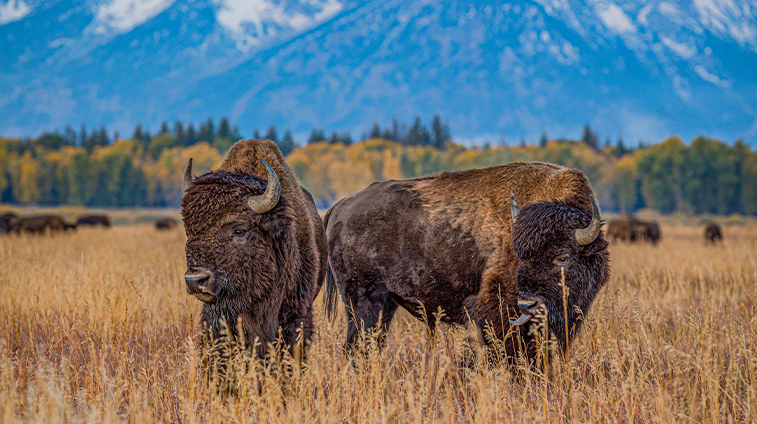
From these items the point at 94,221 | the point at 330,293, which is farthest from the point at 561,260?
the point at 94,221

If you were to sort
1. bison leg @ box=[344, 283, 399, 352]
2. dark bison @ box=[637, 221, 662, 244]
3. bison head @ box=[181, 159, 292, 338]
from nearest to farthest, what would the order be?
bison head @ box=[181, 159, 292, 338] → bison leg @ box=[344, 283, 399, 352] → dark bison @ box=[637, 221, 662, 244]

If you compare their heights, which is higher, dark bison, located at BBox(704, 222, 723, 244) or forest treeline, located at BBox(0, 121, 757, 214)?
forest treeline, located at BBox(0, 121, 757, 214)

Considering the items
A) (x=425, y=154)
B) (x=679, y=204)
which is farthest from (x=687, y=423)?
(x=425, y=154)

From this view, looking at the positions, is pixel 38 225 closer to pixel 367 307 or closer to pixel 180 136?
pixel 367 307

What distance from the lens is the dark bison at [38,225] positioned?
87.7ft

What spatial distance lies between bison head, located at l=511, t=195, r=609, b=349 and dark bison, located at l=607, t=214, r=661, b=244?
19.2 m

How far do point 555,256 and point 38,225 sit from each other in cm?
2865

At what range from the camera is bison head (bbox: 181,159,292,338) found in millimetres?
4258

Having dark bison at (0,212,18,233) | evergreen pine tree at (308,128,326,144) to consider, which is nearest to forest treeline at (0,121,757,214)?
evergreen pine tree at (308,128,326,144)

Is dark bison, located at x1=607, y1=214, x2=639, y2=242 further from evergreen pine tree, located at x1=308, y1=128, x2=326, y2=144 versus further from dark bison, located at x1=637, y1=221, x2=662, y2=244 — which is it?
evergreen pine tree, located at x1=308, y1=128, x2=326, y2=144

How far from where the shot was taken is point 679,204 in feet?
287

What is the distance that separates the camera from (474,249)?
5586 millimetres

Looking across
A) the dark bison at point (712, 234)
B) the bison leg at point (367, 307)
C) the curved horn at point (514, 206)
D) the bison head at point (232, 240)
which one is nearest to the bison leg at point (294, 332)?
the bison head at point (232, 240)

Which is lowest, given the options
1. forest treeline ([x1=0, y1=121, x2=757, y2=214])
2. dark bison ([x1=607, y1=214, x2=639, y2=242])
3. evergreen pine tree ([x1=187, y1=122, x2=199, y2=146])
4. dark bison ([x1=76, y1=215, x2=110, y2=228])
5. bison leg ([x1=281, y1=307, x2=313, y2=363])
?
dark bison ([x1=607, y1=214, x2=639, y2=242])
